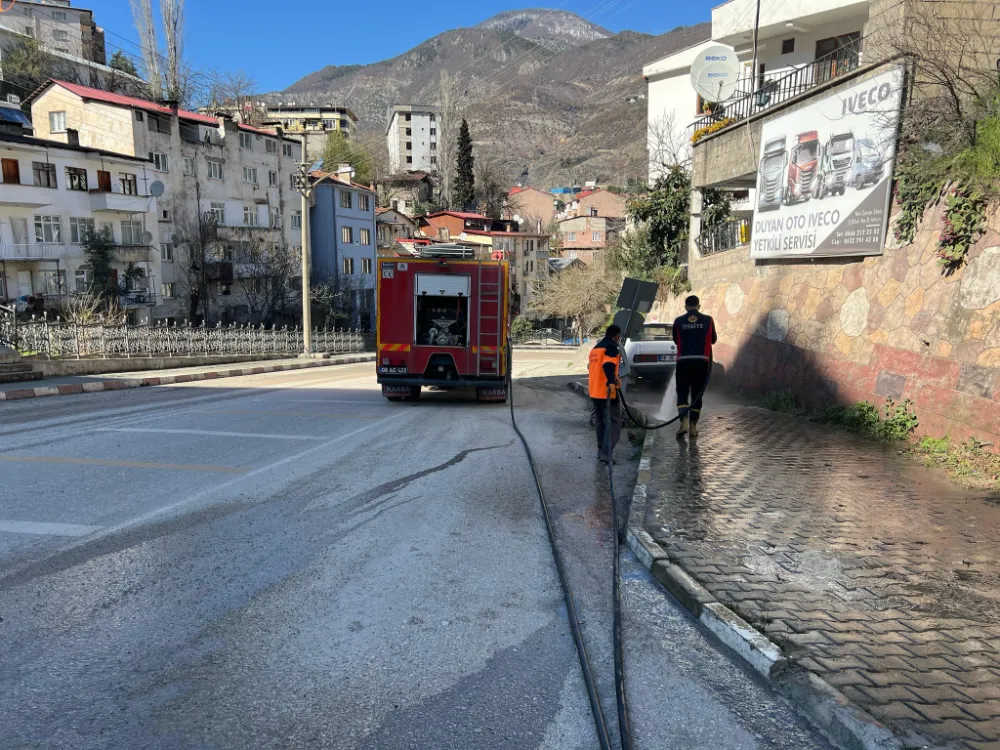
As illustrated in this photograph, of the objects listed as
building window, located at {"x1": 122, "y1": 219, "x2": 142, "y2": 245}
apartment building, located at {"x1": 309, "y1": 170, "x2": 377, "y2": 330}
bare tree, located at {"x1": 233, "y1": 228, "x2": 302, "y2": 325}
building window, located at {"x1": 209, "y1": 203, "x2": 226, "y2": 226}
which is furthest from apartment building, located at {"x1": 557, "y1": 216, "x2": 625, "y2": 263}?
building window, located at {"x1": 122, "y1": 219, "x2": 142, "y2": 245}

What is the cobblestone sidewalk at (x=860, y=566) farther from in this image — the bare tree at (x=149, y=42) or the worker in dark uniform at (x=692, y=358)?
the bare tree at (x=149, y=42)

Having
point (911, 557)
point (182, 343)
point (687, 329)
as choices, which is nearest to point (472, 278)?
point (687, 329)

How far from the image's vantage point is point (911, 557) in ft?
17.3

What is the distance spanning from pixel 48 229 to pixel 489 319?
2993 cm

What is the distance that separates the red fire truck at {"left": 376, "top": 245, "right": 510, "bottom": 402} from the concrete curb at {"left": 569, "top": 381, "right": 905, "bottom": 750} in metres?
8.76

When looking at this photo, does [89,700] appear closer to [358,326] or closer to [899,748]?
[899,748]

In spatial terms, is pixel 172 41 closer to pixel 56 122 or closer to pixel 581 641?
pixel 56 122

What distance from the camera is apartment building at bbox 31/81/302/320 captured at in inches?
1601

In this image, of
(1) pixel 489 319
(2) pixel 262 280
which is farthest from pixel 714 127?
(2) pixel 262 280

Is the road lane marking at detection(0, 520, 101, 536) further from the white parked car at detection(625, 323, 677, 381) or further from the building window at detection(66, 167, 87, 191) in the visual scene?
the building window at detection(66, 167, 87, 191)

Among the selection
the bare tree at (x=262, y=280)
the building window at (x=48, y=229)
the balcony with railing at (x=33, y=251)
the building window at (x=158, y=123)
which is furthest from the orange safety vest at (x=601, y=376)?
the building window at (x=158, y=123)

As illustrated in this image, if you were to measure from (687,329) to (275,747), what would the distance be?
7.90m

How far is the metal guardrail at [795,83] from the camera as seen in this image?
15.1 metres

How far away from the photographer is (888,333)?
1016 cm
